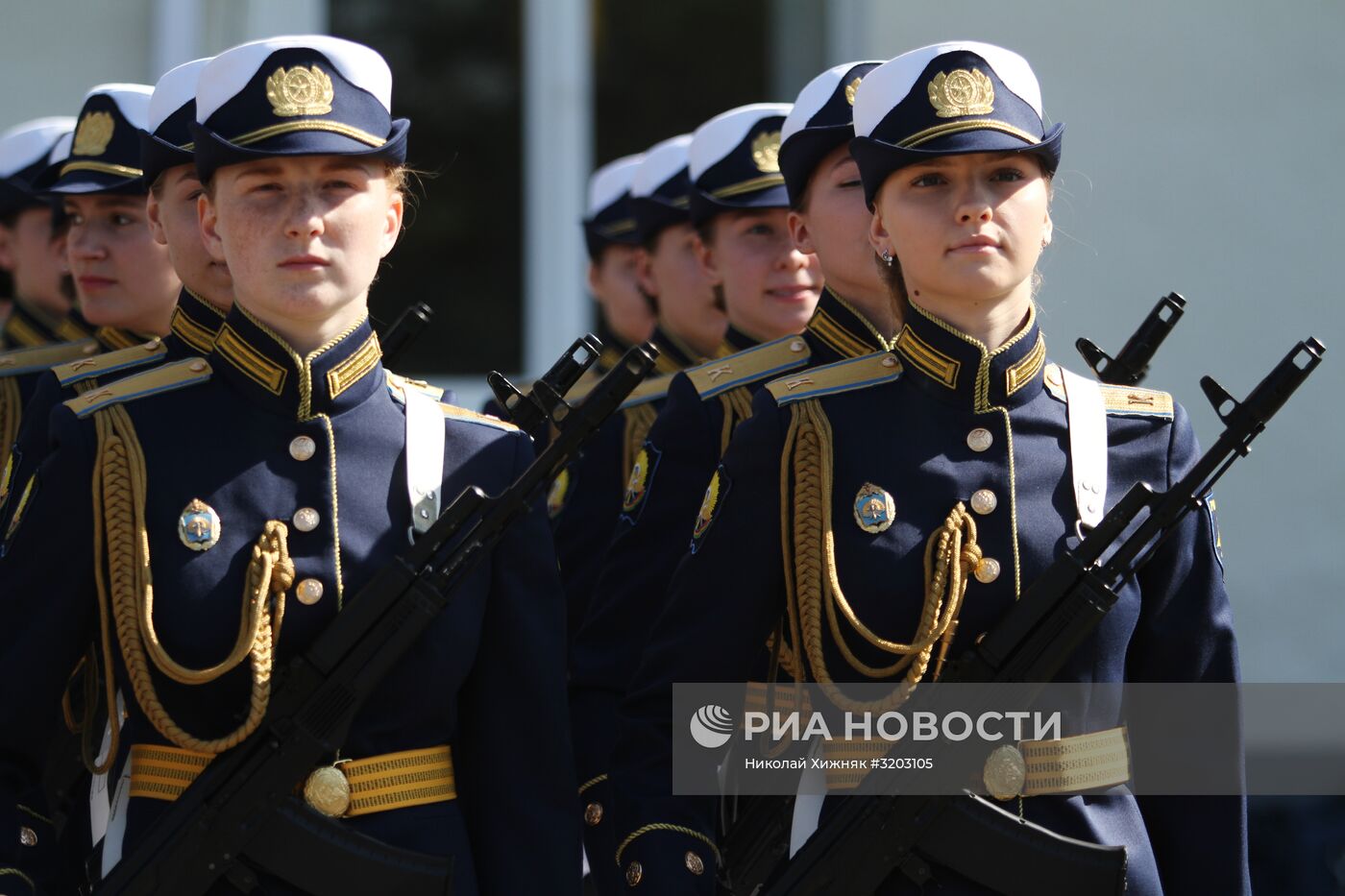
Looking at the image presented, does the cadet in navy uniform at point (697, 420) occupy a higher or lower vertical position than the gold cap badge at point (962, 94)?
lower

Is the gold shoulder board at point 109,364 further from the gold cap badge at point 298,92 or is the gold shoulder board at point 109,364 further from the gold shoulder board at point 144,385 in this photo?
the gold cap badge at point 298,92

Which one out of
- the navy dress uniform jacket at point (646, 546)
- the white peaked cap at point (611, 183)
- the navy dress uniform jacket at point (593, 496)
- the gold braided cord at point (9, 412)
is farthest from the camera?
the white peaked cap at point (611, 183)

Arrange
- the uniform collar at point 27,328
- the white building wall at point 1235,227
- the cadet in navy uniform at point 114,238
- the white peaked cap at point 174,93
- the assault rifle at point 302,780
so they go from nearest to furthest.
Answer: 1. the assault rifle at point 302,780
2. the white peaked cap at point 174,93
3. the cadet in navy uniform at point 114,238
4. the uniform collar at point 27,328
5. the white building wall at point 1235,227

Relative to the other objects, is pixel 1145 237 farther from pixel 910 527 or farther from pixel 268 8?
pixel 910 527

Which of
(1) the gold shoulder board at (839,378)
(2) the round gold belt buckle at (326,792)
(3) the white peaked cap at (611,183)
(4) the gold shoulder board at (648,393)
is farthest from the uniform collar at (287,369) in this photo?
(3) the white peaked cap at (611,183)

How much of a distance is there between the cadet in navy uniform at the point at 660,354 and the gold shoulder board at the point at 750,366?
592 mm

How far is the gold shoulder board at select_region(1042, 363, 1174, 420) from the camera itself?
130 inches

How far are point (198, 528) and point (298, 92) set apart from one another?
2.21 ft

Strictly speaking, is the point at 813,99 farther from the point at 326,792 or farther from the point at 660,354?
the point at 326,792

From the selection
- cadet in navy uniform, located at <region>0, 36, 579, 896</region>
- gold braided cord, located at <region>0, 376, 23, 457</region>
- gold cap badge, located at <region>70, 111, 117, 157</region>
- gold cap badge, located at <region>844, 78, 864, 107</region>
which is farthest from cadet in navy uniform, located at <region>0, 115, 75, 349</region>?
cadet in navy uniform, located at <region>0, 36, 579, 896</region>

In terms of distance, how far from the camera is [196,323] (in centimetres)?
409

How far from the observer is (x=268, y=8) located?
26.1 feet

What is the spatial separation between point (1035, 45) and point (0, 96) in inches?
148

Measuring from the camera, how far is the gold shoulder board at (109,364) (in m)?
4.38
